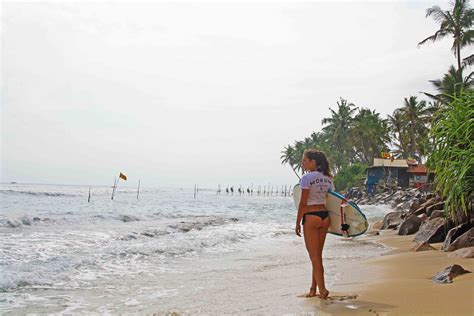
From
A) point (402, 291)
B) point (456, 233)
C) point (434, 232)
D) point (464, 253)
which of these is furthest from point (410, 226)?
point (402, 291)

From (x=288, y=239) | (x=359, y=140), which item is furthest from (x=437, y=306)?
(x=359, y=140)

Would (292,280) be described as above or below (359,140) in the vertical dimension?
below

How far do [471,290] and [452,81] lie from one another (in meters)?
31.9

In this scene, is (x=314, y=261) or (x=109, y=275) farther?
(x=109, y=275)

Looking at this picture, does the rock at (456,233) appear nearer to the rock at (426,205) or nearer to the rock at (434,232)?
the rock at (434,232)

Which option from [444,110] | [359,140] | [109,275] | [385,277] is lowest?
[109,275]

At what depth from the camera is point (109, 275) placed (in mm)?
7062

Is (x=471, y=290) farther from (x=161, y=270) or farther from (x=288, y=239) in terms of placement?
(x=288, y=239)

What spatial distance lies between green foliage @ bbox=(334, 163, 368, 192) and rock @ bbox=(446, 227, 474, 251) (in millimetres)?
50113

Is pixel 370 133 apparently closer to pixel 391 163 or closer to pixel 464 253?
pixel 391 163

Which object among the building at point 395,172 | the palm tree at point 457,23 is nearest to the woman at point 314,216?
the palm tree at point 457,23

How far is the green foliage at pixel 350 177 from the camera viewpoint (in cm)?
5616

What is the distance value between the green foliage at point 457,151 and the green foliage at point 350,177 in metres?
50.4

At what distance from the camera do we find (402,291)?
4.44 m
